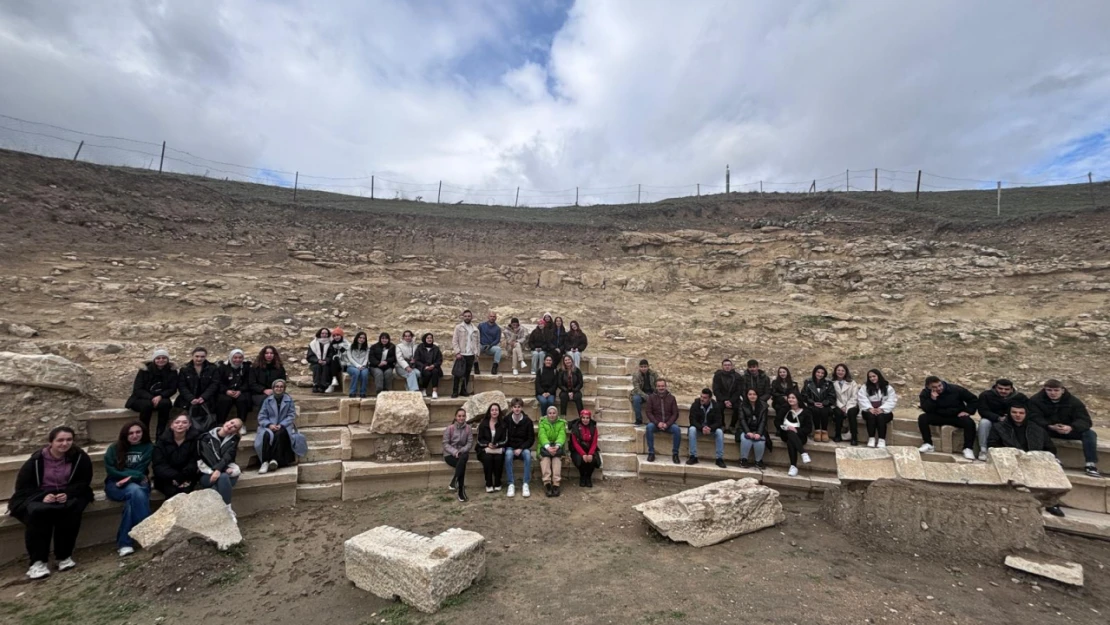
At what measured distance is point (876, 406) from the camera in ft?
25.3

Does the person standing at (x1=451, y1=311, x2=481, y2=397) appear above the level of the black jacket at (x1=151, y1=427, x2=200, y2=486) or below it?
above

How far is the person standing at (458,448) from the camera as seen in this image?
6.77 metres

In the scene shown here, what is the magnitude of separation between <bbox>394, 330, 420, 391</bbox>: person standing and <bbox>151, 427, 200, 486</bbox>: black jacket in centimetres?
340

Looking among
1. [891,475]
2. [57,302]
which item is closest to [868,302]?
[891,475]

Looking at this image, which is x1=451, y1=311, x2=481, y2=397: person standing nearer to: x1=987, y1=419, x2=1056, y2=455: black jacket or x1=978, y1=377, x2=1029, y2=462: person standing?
x1=978, y1=377, x2=1029, y2=462: person standing

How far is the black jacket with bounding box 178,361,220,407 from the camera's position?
21.4ft

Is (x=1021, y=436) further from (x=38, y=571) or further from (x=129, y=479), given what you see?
(x=38, y=571)

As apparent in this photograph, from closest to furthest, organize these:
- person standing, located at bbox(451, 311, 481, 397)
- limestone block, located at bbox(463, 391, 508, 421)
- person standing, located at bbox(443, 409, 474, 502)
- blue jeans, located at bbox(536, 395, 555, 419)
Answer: person standing, located at bbox(443, 409, 474, 502) < limestone block, located at bbox(463, 391, 508, 421) < blue jeans, located at bbox(536, 395, 555, 419) < person standing, located at bbox(451, 311, 481, 397)

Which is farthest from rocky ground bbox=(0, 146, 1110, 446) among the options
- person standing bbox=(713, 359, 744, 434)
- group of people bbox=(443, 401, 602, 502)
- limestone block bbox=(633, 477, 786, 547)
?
limestone block bbox=(633, 477, 786, 547)

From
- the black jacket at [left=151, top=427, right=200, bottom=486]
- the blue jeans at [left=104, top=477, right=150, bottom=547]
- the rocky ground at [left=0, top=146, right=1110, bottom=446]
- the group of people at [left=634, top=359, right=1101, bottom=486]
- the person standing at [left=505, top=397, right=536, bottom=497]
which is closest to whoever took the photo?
the blue jeans at [left=104, top=477, right=150, bottom=547]

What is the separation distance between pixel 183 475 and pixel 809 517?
24.8 ft

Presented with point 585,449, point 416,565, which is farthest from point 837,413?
point 416,565

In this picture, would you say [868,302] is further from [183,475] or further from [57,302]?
[57,302]

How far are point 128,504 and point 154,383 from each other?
197 cm
